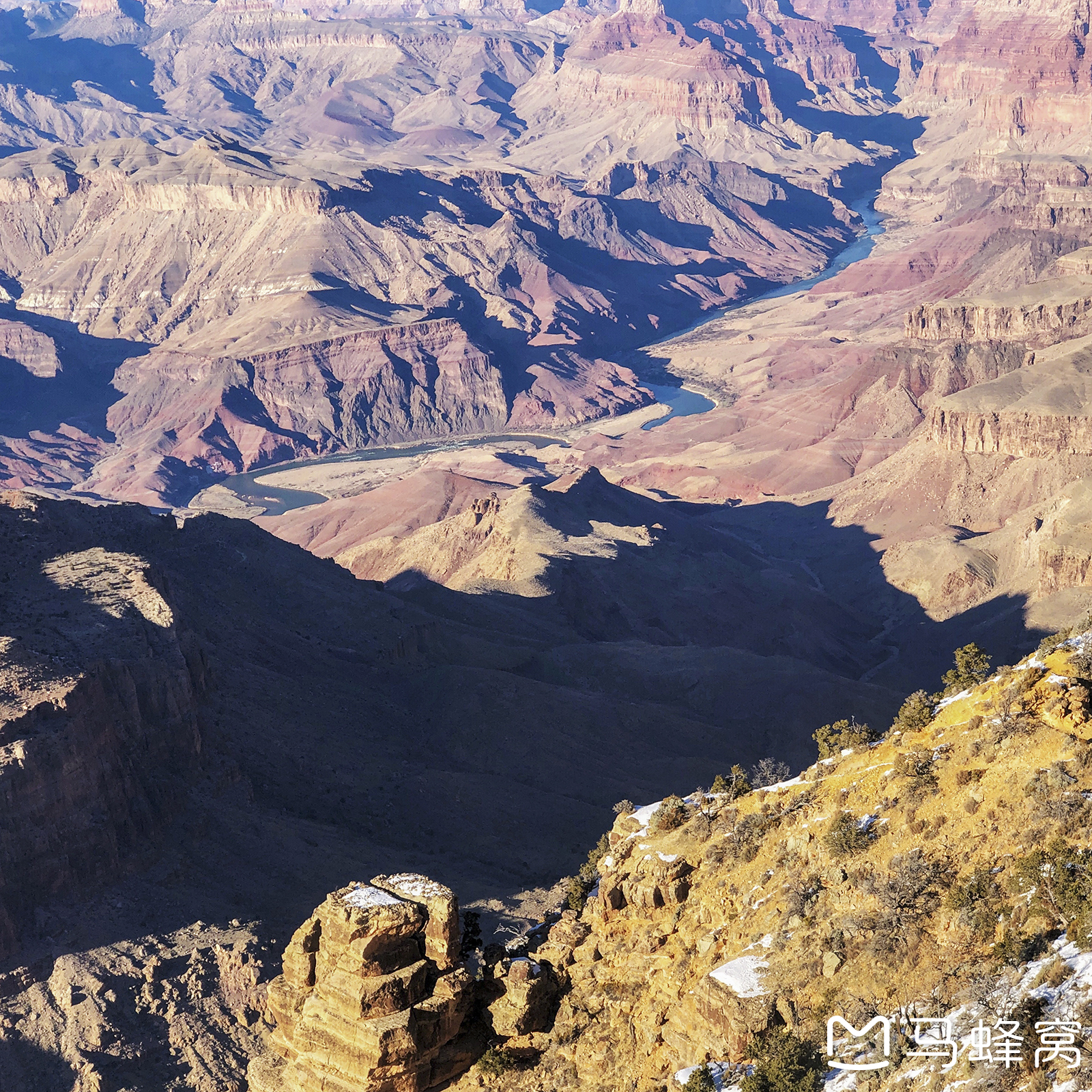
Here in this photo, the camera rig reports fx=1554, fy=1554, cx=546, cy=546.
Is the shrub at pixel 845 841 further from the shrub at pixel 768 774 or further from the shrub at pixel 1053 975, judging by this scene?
the shrub at pixel 768 774

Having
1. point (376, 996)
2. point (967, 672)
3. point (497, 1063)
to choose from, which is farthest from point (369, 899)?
point (967, 672)

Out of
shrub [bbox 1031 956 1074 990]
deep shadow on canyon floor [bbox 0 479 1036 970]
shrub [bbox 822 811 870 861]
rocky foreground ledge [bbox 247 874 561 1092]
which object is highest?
shrub [bbox 1031 956 1074 990]

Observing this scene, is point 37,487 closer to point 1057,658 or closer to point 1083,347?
point 1083,347

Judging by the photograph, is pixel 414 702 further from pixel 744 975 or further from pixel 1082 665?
pixel 744 975

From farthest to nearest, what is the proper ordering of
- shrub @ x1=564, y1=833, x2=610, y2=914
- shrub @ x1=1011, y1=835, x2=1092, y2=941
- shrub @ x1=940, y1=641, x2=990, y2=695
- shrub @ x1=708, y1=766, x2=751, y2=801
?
1. shrub @ x1=940, y1=641, x2=990, y2=695
2. shrub @ x1=708, y1=766, x2=751, y2=801
3. shrub @ x1=564, y1=833, x2=610, y2=914
4. shrub @ x1=1011, y1=835, x2=1092, y2=941

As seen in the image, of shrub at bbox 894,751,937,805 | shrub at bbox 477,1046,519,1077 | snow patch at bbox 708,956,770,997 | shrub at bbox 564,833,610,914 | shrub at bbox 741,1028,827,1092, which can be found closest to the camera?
shrub at bbox 741,1028,827,1092

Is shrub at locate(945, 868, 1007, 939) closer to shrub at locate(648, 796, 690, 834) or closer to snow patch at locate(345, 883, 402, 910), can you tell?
shrub at locate(648, 796, 690, 834)

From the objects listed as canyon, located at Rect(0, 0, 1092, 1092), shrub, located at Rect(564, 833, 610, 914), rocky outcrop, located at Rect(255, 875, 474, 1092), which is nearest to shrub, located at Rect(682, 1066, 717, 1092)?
canyon, located at Rect(0, 0, 1092, 1092)
